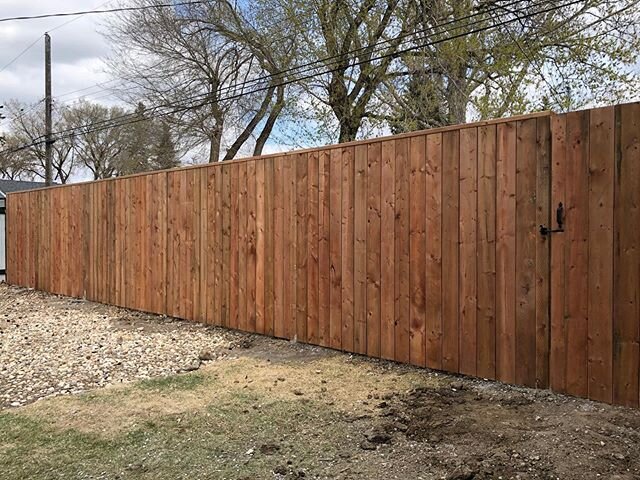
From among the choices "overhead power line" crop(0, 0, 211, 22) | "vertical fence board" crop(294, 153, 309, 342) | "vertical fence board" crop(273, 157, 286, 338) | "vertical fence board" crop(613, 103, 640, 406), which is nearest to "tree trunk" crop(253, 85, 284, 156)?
"overhead power line" crop(0, 0, 211, 22)

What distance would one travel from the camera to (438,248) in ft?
12.6

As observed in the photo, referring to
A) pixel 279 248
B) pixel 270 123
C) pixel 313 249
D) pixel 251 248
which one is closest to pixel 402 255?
pixel 313 249

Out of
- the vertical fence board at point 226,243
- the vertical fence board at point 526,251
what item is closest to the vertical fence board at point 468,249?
the vertical fence board at point 526,251

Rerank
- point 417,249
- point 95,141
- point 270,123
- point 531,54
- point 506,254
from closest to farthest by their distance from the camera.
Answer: point 506,254
point 417,249
point 531,54
point 270,123
point 95,141

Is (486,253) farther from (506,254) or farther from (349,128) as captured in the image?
(349,128)

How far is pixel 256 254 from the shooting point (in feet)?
17.3

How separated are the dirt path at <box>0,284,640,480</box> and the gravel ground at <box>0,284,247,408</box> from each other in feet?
1.28

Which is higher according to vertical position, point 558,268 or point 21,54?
point 21,54

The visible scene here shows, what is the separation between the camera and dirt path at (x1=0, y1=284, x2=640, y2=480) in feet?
7.90

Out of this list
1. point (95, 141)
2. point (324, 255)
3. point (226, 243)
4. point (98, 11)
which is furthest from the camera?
point (95, 141)

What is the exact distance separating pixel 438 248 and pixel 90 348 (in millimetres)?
3309

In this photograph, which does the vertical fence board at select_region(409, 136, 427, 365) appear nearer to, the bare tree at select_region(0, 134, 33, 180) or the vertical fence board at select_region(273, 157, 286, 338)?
the vertical fence board at select_region(273, 157, 286, 338)

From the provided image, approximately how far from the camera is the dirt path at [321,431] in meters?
2.41

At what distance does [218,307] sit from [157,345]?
797 mm
